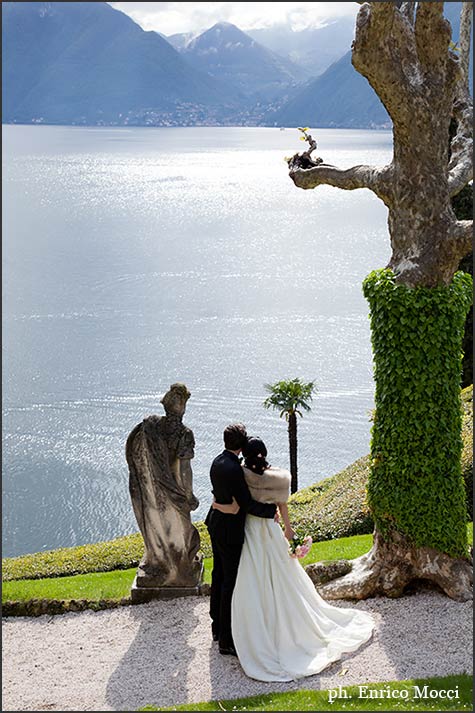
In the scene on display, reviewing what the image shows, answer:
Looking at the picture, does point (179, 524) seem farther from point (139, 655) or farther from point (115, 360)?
point (115, 360)

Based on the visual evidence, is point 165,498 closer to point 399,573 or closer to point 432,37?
point 399,573

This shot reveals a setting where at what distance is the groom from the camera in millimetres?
9938

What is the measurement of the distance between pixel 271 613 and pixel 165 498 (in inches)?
101

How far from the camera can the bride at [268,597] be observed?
10.1m

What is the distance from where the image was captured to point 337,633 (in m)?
10.6

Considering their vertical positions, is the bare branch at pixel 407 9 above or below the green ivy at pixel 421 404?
above

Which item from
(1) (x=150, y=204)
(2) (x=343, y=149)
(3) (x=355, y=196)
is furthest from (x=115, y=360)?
(2) (x=343, y=149)

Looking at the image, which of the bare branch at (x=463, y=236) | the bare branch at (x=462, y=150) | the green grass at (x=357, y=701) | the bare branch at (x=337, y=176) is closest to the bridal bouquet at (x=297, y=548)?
the green grass at (x=357, y=701)

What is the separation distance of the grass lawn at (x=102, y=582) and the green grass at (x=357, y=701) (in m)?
3.99

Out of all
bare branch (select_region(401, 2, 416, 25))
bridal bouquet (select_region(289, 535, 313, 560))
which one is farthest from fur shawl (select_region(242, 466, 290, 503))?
bare branch (select_region(401, 2, 416, 25))

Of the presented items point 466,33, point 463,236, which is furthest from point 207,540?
point 466,33

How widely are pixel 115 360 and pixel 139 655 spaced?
53425mm

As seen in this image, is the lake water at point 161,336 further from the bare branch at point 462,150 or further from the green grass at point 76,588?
the bare branch at point 462,150

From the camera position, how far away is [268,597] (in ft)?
33.2
